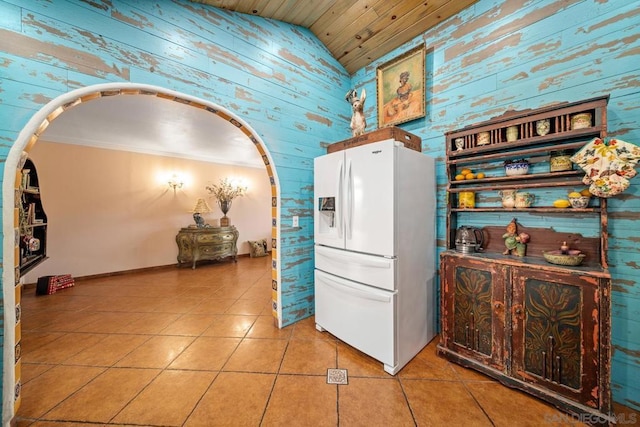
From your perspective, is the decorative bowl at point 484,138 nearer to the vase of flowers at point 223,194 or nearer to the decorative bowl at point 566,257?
the decorative bowl at point 566,257

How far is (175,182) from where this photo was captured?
16.1 feet

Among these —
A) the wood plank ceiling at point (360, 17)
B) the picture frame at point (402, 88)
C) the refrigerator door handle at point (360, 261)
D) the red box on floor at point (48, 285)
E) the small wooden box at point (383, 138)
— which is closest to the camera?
the refrigerator door handle at point (360, 261)

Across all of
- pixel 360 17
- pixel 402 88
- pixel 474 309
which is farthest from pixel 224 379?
pixel 360 17

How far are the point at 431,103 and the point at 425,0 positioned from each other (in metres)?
0.84

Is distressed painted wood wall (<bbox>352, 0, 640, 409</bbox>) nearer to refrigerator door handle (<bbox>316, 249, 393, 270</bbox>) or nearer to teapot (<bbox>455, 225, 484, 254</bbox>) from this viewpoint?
teapot (<bbox>455, 225, 484, 254</bbox>)

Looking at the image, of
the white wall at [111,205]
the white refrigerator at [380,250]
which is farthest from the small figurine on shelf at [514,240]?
the white wall at [111,205]

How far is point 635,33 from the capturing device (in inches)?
53.3

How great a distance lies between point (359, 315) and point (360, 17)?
9.32 feet

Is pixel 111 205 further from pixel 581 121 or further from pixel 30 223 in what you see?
pixel 581 121

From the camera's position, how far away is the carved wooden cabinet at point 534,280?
1238mm

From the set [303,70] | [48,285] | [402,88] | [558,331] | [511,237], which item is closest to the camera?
[558,331]

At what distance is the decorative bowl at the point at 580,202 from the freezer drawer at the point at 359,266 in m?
1.20

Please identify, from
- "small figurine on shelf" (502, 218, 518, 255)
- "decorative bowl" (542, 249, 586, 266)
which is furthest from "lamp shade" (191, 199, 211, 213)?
"decorative bowl" (542, 249, 586, 266)

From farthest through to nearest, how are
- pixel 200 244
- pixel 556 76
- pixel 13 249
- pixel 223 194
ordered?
pixel 223 194 < pixel 200 244 < pixel 556 76 < pixel 13 249
